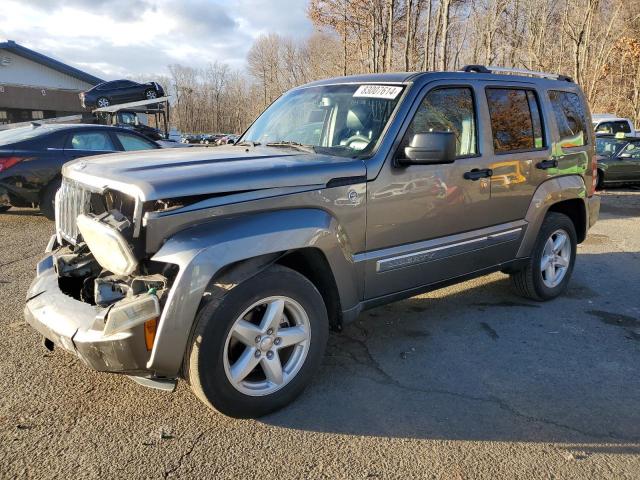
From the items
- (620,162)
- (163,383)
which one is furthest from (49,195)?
(620,162)

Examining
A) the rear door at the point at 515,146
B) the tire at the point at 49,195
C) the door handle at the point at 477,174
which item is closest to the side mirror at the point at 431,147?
the door handle at the point at 477,174

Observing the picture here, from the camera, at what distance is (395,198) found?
3436mm

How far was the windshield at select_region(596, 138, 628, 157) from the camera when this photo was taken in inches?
541

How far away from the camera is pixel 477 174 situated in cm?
396

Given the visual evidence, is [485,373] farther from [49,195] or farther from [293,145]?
[49,195]

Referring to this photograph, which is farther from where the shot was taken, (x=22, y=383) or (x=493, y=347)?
(x=493, y=347)

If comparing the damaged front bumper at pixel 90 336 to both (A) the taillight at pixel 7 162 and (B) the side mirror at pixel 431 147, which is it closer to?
(B) the side mirror at pixel 431 147

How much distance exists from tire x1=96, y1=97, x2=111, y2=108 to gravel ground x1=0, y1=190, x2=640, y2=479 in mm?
18699

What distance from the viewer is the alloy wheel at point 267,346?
110 inches

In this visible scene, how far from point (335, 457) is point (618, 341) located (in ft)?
9.15

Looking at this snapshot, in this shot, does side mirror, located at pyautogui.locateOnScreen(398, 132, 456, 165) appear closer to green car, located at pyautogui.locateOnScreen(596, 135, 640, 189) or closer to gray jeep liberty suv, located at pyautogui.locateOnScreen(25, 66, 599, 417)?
gray jeep liberty suv, located at pyautogui.locateOnScreen(25, 66, 599, 417)

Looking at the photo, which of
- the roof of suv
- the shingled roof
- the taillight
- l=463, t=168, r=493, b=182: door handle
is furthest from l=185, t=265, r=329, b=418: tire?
the shingled roof

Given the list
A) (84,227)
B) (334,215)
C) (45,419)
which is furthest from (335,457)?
(84,227)

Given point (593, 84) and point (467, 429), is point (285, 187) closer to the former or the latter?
point (467, 429)
